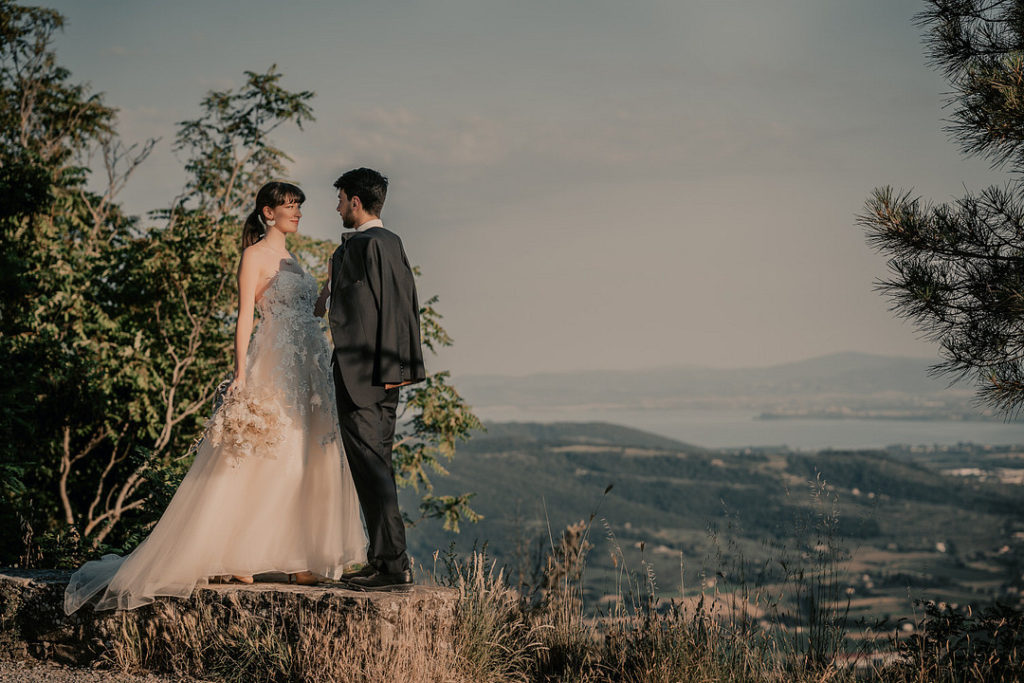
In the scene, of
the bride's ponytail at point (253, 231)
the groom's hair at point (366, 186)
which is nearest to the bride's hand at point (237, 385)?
the bride's ponytail at point (253, 231)

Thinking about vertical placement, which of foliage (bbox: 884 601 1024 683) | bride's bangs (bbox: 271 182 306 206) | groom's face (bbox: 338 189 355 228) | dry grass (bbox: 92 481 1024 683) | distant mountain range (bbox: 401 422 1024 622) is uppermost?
bride's bangs (bbox: 271 182 306 206)

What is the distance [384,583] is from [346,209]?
202 cm

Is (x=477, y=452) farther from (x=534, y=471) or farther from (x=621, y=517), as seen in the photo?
(x=621, y=517)

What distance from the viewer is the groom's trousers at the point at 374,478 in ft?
14.9

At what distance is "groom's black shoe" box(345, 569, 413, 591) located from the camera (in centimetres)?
461

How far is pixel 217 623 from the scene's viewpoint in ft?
15.5

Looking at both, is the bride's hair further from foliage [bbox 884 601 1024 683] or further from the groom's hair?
foliage [bbox 884 601 1024 683]

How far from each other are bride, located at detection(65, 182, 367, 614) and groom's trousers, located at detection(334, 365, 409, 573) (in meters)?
0.41

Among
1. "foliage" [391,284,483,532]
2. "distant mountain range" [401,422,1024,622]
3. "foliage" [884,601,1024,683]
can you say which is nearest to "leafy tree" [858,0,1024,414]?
"foliage" [884,601,1024,683]

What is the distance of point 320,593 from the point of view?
14.9 ft

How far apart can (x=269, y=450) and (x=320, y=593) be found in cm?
88

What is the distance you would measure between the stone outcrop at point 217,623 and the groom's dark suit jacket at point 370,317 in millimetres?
1072

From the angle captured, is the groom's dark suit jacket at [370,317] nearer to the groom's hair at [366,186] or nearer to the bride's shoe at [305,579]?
the groom's hair at [366,186]

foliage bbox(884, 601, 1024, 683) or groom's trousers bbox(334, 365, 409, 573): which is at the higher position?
groom's trousers bbox(334, 365, 409, 573)
